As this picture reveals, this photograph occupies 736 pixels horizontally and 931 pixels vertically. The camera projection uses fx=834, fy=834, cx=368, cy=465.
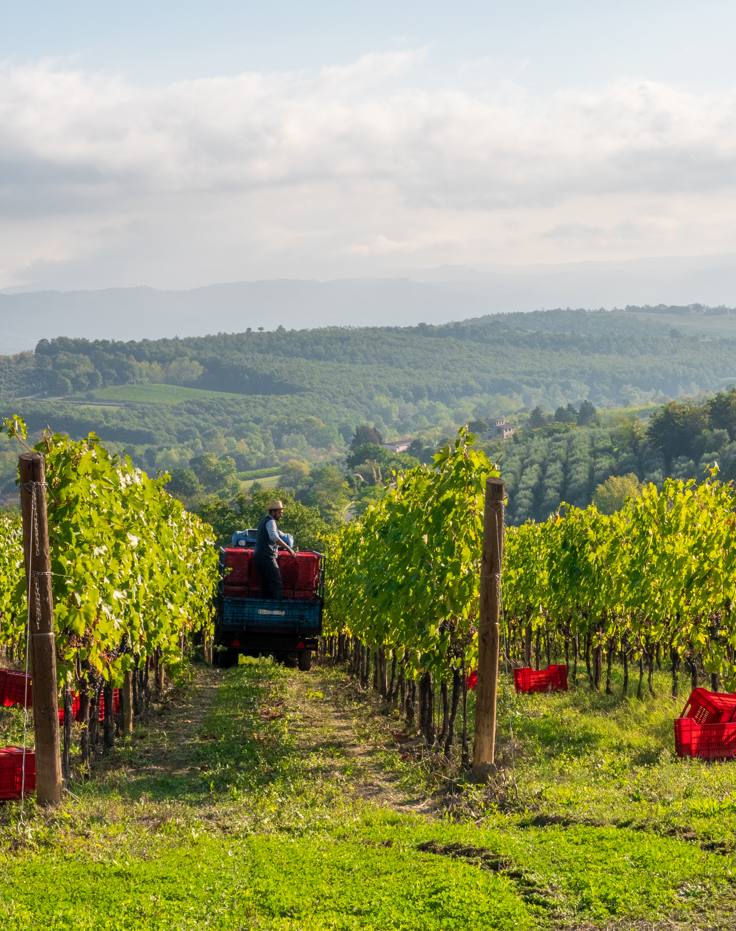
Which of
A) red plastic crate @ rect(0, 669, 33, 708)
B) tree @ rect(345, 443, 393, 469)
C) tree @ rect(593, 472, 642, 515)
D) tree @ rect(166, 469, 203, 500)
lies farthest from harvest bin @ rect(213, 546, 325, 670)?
tree @ rect(345, 443, 393, 469)

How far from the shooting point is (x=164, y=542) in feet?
44.1

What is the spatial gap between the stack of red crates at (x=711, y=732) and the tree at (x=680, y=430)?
93907mm

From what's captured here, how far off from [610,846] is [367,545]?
31.4 feet

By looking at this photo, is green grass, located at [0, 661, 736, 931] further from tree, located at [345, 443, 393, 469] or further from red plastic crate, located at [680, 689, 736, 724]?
tree, located at [345, 443, 393, 469]

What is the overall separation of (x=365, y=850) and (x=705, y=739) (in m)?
5.69

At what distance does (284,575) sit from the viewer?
624 inches

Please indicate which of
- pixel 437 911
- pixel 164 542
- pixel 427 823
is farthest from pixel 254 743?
pixel 437 911

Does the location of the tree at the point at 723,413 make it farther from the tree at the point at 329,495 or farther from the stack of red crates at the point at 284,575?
the stack of red crates at the point at 284,575

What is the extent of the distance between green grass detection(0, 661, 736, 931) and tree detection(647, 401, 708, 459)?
9687cm

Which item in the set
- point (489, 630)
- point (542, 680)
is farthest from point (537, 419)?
point (489, 630)

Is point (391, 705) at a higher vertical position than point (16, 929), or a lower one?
lower

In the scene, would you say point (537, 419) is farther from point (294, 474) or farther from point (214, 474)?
point (214, 474)

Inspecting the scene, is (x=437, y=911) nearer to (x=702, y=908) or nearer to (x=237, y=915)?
(x=237, y=915)

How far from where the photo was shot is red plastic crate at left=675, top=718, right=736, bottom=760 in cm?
1043
